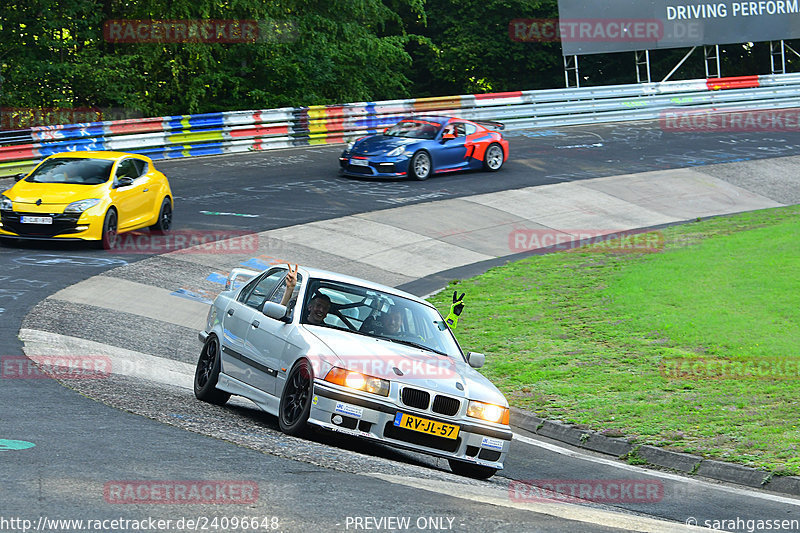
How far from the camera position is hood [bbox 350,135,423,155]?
88.6 ft

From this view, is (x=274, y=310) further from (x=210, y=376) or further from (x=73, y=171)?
(x=73, y=171)

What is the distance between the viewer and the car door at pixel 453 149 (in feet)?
91.4

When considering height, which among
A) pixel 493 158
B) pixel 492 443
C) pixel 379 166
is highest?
pixel 379 166

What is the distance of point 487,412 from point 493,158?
21.3 m

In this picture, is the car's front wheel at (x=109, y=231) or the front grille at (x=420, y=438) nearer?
the front grille at (x=420, y=438)

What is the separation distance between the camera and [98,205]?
1798 cm

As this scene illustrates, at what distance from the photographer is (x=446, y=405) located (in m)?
8.21

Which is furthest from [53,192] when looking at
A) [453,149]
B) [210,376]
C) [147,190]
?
[453,149]

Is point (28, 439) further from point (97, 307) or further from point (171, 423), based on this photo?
point (97, 307)

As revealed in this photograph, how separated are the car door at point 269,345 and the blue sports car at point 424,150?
57.5 ft

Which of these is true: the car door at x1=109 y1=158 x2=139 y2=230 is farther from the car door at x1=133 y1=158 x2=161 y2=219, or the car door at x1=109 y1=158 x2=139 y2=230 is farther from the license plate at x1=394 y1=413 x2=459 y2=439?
the license plate at x1=394 y1=413 x2=459 y2=439

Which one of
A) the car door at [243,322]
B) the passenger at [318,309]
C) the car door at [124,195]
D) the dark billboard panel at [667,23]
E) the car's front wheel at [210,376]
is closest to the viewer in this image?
the passenger at [318,309]

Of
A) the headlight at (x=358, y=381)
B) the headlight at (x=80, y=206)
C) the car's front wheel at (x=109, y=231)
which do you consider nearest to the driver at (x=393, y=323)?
the headlight at (x=358, y=381)

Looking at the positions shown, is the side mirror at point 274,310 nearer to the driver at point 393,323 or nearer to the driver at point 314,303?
the driver at point 314,303
